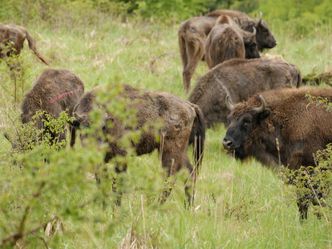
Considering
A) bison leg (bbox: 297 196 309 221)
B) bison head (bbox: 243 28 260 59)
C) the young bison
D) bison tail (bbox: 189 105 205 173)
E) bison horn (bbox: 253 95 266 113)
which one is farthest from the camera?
the young bison

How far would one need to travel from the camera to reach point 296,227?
7891mm

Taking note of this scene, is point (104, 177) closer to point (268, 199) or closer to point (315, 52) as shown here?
point (268, 199)

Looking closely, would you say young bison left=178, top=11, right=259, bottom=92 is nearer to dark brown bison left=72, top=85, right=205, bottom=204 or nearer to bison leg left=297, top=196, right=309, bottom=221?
dark brown bison left=72, top=85, right=205, bottom=204

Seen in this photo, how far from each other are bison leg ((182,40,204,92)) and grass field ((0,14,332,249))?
0.36m

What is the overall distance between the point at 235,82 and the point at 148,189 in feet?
28.3

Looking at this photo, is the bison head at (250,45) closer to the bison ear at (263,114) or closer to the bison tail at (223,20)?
the bison tail at (223,20)

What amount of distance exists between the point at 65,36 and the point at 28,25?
6.08ft

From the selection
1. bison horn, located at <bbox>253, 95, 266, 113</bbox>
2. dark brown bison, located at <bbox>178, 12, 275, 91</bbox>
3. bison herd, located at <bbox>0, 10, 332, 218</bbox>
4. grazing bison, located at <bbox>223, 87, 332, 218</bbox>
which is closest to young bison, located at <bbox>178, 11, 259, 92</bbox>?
dark brown bison, located at <bbox>178, 12, 275, 91</bbox>

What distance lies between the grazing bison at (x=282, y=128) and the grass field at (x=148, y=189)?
1.48 ft

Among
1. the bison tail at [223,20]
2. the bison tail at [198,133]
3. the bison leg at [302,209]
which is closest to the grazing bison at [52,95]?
the bison tail at [198,133]

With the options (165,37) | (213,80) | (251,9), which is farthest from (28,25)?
(251,9)

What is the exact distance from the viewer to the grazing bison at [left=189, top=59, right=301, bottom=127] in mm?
12875

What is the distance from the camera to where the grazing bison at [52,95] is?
1036cm

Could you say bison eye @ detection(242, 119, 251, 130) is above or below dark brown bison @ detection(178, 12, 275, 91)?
above
